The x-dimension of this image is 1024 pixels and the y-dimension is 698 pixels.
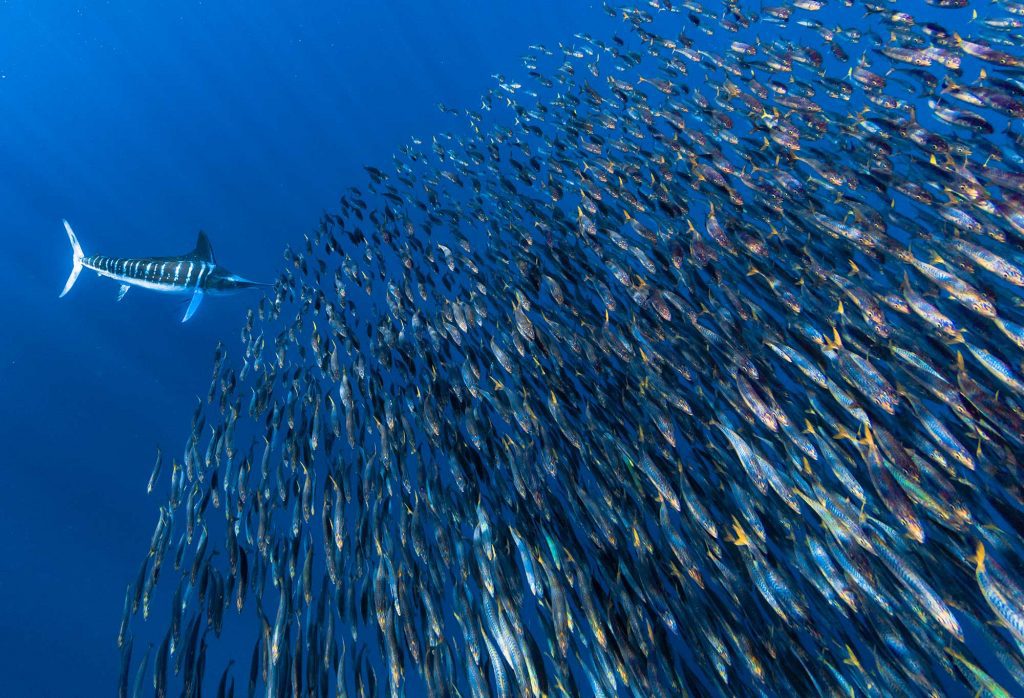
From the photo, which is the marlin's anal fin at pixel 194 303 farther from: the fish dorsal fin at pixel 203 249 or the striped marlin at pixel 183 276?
the fish dorsal fin at pixel 203 249

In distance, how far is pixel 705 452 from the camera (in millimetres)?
4500

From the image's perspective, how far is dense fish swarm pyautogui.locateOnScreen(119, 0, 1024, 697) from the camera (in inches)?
135

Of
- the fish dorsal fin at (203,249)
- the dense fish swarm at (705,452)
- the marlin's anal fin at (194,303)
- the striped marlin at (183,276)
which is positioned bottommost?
the dense fish swarm at (705,452)

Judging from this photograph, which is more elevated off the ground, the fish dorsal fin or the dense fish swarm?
the fish dorsal fin

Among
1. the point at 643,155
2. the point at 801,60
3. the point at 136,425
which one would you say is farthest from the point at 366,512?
the point at 136,425

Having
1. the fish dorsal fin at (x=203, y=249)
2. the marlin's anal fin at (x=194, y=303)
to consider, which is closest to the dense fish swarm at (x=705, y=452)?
the marlin's anal fin at (x=194, y=303)

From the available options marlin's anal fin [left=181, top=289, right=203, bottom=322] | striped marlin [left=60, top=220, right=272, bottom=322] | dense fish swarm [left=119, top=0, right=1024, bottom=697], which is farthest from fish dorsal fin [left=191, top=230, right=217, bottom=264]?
dense fish swarm [left=119, top=0, right=1024, bottom=697]

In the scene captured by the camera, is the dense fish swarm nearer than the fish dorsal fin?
Yes

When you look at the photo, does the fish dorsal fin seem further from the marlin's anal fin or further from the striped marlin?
the marlin's anal fin

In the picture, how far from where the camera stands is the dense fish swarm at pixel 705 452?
343cm

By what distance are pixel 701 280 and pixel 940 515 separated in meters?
2.83

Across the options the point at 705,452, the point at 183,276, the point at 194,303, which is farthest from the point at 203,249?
the point at 705,452

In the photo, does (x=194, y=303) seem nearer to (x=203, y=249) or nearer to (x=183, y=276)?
(x=183, y=276)

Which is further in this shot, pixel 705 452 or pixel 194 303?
pixel 194 303
